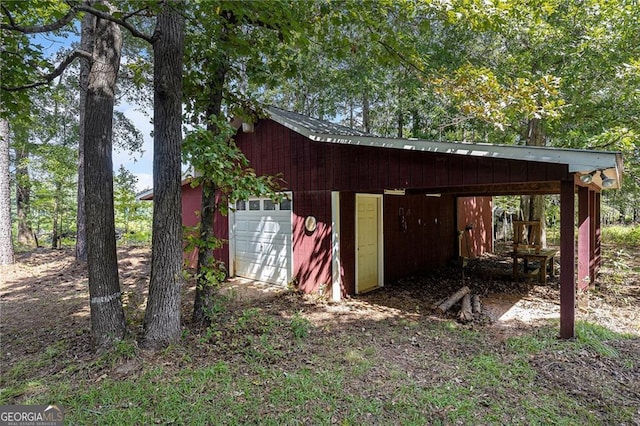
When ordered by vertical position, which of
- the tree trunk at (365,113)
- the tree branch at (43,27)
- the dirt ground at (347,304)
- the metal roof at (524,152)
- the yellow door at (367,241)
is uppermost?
the tree trunk at (365,113)

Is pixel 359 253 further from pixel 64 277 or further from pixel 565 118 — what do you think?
pixel 64 277

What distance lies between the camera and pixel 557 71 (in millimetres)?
8141

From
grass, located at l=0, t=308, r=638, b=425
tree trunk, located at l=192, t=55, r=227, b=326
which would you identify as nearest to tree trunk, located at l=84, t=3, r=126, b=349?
grass, located at l=0, t=308, r=638, b=425

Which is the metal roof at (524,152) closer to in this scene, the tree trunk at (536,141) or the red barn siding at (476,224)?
the tree trunk at (536,141)

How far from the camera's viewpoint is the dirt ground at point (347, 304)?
4.17 meters

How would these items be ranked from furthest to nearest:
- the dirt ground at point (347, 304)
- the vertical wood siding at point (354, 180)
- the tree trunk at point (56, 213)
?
the tree trunk at point (56, 213), the vertical wood siding at point (354, 180), the dirt ground at point (347, 304)

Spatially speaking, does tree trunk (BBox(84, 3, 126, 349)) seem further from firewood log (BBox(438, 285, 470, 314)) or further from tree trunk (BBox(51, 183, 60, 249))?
tree trunk (BBox(51, 183, 60, 249))

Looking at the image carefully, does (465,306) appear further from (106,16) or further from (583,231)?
(106,16)

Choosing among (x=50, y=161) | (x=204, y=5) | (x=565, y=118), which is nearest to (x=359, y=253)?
(x=204, y=5)

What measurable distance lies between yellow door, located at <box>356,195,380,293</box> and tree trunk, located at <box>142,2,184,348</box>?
12.6 ft

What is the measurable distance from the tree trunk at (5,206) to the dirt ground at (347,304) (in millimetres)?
479

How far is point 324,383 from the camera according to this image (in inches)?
122

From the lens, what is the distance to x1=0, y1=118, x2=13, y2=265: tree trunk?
880 cm

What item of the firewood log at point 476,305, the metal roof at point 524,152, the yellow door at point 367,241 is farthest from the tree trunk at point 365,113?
the firewood log at point 476,305
